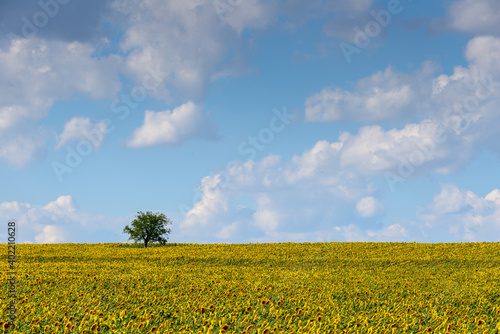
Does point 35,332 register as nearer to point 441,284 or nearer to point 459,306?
point 459,306

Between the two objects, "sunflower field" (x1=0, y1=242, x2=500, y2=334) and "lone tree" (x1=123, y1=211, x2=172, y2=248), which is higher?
"lone tree" (x1=123, y1=211, x2=172, y2=248)

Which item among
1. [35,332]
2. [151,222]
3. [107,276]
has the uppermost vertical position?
[151,222]

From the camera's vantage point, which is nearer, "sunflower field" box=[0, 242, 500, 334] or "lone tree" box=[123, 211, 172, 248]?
"sunflower field" box=[0, 242, 500, 334]

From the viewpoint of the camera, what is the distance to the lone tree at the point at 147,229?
53.3 m

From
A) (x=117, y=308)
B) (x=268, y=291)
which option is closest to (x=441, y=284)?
(x=268, y=291)

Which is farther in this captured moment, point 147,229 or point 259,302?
point 147,229

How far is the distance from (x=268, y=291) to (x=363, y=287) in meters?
4.86

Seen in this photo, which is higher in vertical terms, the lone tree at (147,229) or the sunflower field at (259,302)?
the lone tree at (147,229)

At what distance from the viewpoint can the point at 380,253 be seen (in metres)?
41.2

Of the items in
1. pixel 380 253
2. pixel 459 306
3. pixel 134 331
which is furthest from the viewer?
pixel 380 253

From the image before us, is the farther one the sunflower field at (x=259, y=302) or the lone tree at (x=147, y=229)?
the lone tree at (x=147, y=229)

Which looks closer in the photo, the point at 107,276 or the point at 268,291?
the point at 268,291

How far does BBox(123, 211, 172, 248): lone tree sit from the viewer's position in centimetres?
5334

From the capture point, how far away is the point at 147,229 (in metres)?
53.8
